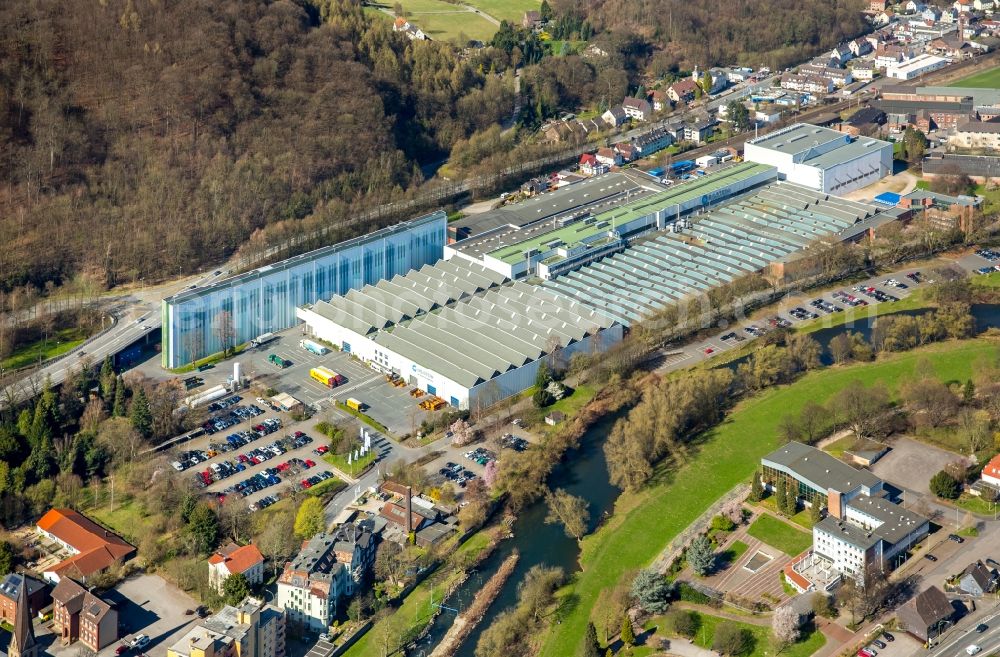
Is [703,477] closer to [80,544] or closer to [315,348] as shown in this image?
[315,348]

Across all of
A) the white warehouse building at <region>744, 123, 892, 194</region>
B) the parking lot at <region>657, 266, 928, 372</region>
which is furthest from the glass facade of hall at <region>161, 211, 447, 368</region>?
the white warehouse building at <region>744, 123, 892, 194</region>

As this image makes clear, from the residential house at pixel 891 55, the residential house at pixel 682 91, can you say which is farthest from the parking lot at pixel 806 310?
the residential house at pixel 891 55

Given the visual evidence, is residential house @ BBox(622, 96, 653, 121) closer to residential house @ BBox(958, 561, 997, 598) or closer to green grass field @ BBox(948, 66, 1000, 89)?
green grass field @ BBox(948, 66, 1000, 89)

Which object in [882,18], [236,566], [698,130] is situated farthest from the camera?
[882,18]

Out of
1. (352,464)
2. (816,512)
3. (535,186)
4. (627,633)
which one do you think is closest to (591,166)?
(535,186)

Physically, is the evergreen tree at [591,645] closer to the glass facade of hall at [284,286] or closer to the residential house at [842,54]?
the glass facade of hall at [284,286]
